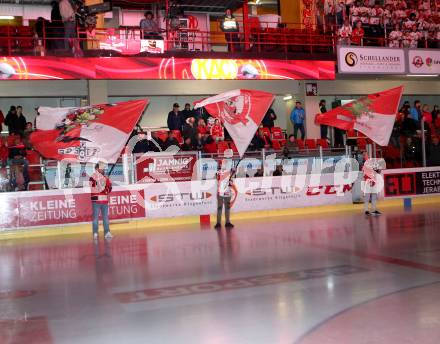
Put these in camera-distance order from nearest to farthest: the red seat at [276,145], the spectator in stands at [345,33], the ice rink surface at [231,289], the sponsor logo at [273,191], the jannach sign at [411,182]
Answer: the ice rink surface at [231,289] → the sponsor logo at [273,191] → the jannach sign at [411,182] → the red seat at [276,145] → the spectator in stands at [345,33]

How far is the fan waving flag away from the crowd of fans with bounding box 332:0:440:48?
5.37 meters

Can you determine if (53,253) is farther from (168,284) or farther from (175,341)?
(175,341)

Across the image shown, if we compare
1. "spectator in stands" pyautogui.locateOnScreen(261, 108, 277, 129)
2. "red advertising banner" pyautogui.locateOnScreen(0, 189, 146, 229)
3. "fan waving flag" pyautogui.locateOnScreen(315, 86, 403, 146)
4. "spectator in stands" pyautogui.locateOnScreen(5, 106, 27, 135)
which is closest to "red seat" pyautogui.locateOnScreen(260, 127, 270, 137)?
"spectator in stands" pyautogui.locateOnScreen(261, 108, 277, 129)

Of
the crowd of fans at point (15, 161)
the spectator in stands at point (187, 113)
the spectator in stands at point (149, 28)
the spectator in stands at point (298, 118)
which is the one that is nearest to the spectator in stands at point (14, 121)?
the crowd of fans at point (15, 161)

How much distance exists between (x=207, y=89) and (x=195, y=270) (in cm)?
1584

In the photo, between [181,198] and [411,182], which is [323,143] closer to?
[411,182]

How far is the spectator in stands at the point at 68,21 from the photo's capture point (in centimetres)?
1947

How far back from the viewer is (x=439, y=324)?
20.9 ft

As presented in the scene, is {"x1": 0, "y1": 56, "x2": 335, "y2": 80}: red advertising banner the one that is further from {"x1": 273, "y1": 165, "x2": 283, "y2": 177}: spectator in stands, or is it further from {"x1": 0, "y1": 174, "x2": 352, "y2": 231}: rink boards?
{"x1": 0, "y1": 174, "x2": 352, "y2": 231}: rink boards

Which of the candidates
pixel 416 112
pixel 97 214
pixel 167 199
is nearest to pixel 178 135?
pixel 167 199

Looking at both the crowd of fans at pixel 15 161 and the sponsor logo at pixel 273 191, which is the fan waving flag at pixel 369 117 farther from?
the crowd of fans at pixel 15 161

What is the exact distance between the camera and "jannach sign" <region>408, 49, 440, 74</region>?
993 inches

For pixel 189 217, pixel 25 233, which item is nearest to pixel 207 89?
pixel 189 217

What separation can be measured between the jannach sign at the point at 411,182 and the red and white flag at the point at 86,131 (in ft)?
30.9
